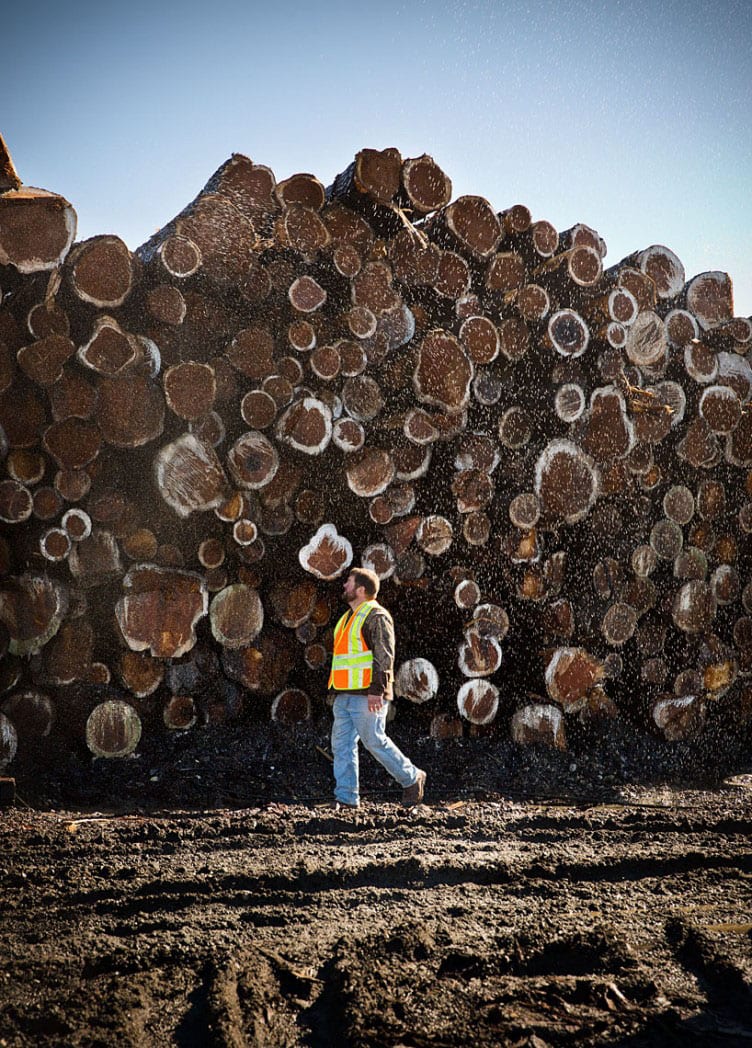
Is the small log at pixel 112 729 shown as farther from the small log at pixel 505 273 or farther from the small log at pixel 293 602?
the small log at pixel 505 273

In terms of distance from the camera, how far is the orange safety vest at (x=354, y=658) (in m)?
4.25

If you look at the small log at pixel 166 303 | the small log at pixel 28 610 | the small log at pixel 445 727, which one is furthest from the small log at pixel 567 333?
the small log at pixel 28 610

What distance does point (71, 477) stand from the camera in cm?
413

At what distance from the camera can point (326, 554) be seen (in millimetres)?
4672

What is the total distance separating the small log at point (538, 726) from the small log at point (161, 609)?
199 cm

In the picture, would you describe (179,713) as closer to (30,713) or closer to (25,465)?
(30,713)

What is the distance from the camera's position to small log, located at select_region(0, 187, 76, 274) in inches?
148

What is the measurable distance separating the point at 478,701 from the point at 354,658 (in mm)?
1120

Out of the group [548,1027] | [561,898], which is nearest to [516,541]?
[561,898]

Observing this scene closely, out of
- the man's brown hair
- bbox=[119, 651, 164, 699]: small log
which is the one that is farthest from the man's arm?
bbox=[119, 651, 164, 699]: small log

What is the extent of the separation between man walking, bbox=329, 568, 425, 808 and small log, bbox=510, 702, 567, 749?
40.7 inches

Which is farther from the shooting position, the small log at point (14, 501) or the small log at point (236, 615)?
the small log at point (236, 615)

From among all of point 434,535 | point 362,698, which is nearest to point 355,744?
point 362,698

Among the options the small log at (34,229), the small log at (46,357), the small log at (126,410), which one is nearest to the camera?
the small log at (34,229)
